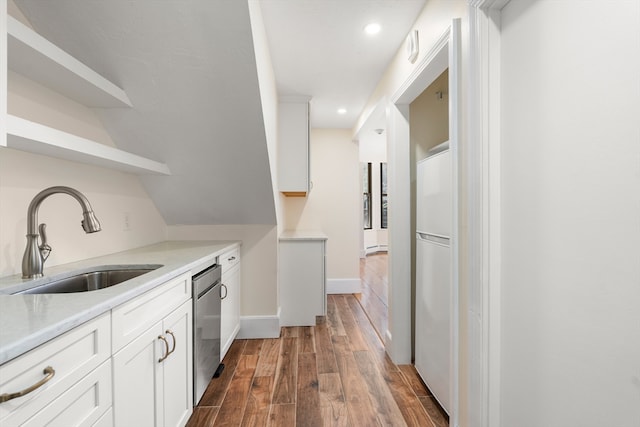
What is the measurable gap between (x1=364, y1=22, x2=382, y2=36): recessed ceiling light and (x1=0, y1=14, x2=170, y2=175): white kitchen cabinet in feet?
5.25

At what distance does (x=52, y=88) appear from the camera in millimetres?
1546

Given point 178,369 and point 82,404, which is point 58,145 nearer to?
point 82,404

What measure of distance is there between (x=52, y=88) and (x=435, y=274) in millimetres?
2343

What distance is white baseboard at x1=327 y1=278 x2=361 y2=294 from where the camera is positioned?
4461 mm

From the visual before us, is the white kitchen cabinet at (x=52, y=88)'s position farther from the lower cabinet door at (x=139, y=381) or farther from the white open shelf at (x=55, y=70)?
the lower cabinet door at (x=139, y=381)

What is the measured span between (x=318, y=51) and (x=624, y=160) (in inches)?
81.8

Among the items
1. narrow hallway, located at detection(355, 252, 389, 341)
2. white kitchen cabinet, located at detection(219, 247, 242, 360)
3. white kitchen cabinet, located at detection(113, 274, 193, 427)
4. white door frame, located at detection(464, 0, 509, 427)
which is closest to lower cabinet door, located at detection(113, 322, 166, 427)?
white kitchen cabinet, located at detection(113, 274, 193, 427)

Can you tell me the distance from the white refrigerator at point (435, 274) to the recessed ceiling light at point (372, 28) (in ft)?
2.97

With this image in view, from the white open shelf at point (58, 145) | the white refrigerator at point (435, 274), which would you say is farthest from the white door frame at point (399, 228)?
the white open shelf at point (58, 145)

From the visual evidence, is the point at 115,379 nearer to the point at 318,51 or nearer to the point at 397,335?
the point at 397,335

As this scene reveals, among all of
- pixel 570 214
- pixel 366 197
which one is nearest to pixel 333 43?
pixel 570 214

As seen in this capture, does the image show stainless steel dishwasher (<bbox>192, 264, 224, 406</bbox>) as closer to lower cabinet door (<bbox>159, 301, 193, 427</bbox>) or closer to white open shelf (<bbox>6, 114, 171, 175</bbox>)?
lower cabinet door (<bbox>159, 301, 193, 427</bbox>)

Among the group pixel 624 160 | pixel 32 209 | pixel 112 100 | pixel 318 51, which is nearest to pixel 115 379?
pixel 32 209

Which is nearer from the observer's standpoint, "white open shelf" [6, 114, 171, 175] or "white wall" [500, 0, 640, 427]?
"white wall" [500, 0, 640, 427]
